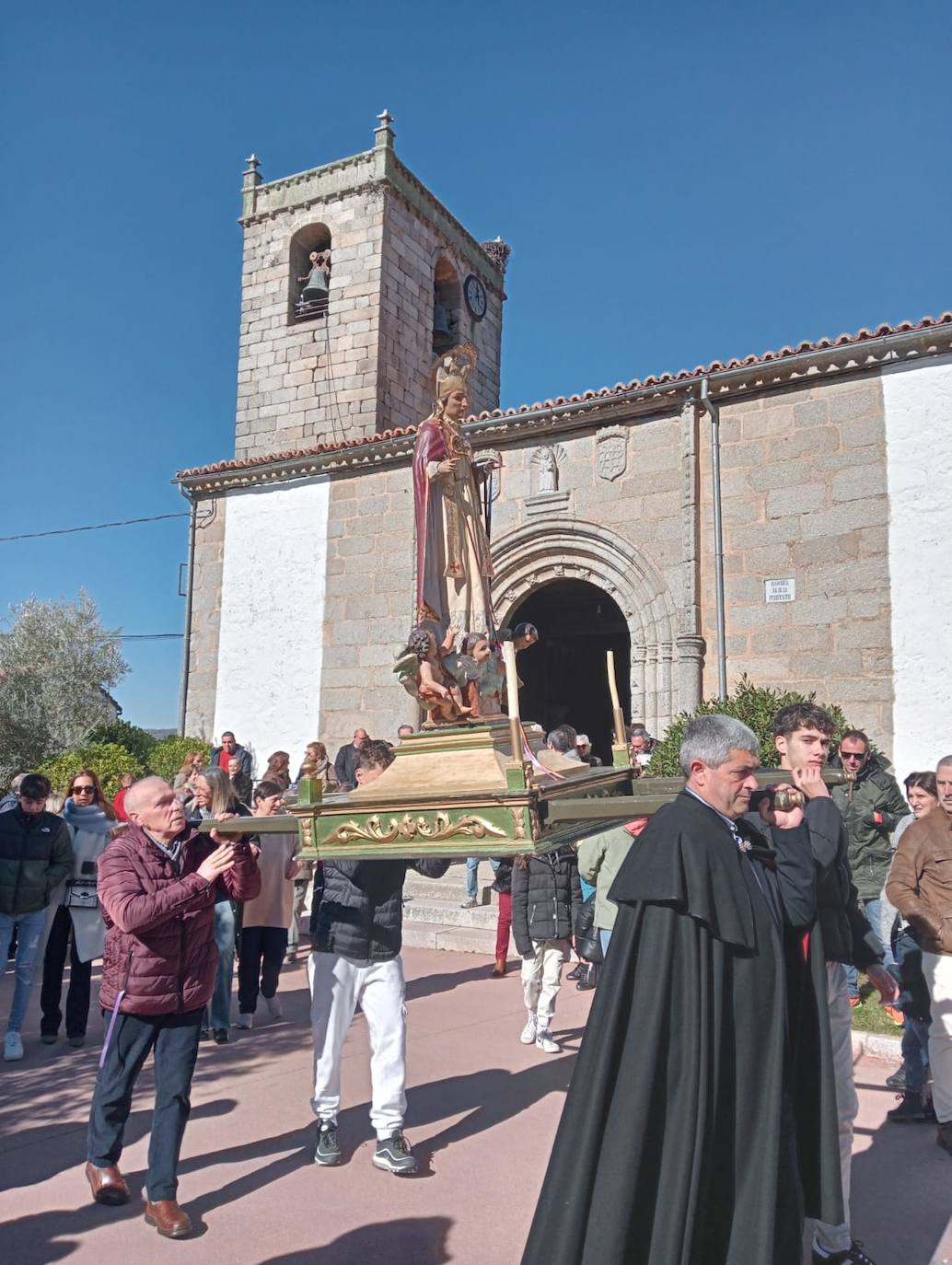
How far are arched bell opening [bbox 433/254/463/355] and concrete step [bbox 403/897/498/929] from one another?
46.0 ft

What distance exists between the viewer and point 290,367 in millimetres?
19062

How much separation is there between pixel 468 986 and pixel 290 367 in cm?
1457

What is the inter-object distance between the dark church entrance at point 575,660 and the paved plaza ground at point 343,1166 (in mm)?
11098

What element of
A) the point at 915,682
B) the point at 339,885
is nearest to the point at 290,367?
the point at 915,682

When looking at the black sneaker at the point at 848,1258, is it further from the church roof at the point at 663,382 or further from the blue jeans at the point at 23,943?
the church roof at the point at 663,382

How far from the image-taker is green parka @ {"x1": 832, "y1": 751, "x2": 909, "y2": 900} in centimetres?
671

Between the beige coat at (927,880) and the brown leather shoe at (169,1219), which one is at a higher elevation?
the beige coat at (927,880)

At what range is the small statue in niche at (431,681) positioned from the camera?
4.46 meters

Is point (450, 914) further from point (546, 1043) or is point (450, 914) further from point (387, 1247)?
point (387, 1247)

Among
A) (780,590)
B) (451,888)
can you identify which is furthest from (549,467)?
(451,888)

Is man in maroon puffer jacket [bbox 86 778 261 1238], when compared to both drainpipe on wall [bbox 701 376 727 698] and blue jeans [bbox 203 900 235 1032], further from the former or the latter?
drainpipe on wall [bbox 701 376 727 698]

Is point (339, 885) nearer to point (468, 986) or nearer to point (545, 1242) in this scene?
point (545, 1242)

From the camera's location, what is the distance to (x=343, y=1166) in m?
4.12

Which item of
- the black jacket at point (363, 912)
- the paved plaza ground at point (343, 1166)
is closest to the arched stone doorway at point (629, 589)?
the paved plaza ground at point (343, 1166)
